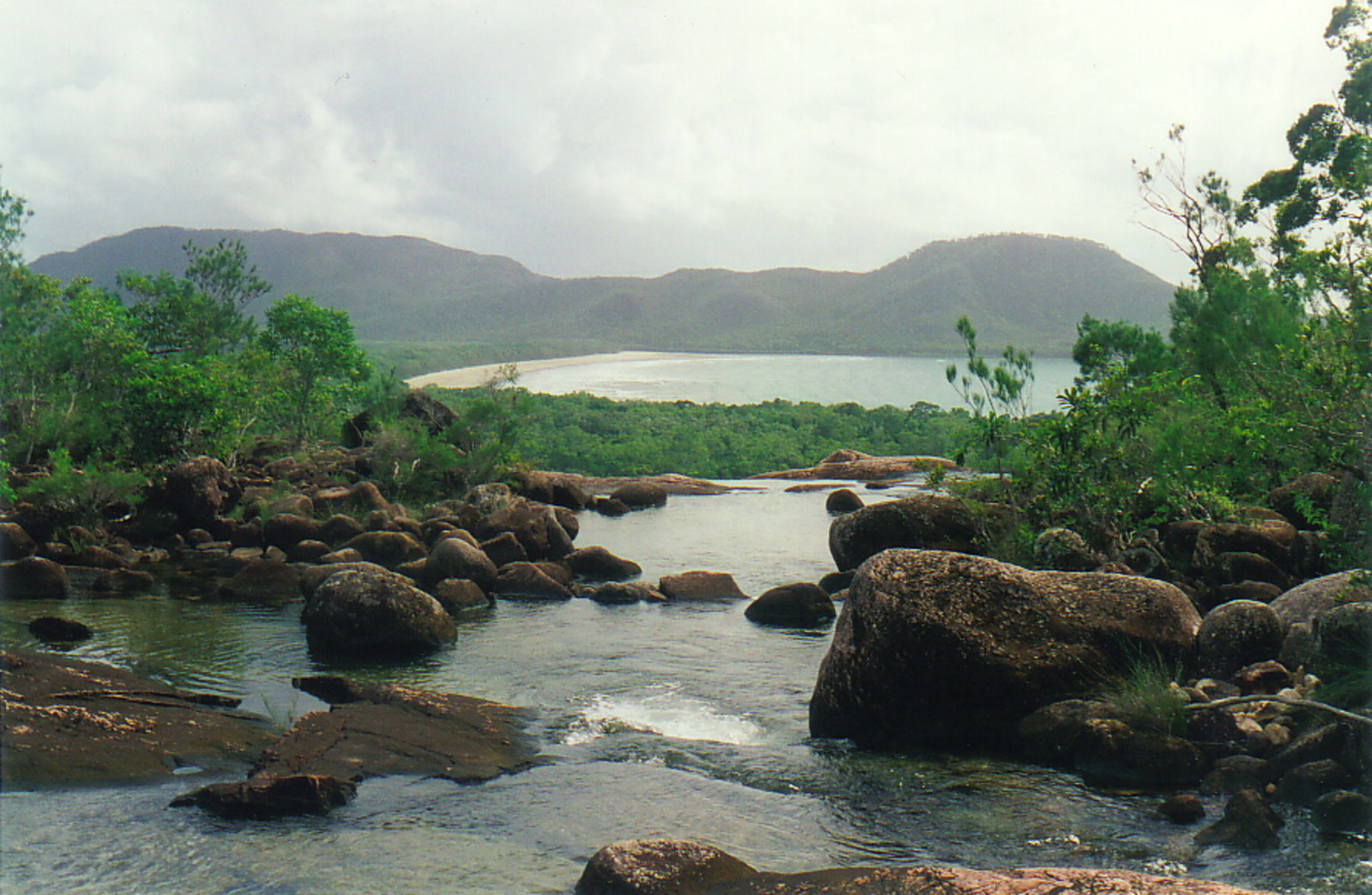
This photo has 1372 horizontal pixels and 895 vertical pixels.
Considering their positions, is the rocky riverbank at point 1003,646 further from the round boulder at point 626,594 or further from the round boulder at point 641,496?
the round boulder at point 641,496

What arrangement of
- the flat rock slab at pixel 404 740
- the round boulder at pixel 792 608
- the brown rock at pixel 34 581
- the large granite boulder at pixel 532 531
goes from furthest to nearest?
the large granite boulder at pixel 532 531 → the brown rock at pixel 34 581 → the round boulder at pixel 792 608 → the flat rock slab at pixel 404 740

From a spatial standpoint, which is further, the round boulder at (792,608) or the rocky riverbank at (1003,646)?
the round boulder at (792,608)

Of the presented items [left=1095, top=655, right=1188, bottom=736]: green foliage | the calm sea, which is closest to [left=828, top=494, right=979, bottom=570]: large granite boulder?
[left=1095, top=655, right=1188, bottom=736]: green foliage

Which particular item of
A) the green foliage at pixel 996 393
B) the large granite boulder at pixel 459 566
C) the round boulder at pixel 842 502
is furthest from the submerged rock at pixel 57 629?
the round boulder at pixel 842 502

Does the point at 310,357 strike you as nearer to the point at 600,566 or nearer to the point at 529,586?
the point at 600,566

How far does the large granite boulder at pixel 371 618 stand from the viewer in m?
14.8

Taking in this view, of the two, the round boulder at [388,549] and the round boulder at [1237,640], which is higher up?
the round boulder at [1237,640]

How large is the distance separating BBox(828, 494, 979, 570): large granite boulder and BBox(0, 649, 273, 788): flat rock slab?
11.9 meters

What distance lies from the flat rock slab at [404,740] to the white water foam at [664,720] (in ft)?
2.38

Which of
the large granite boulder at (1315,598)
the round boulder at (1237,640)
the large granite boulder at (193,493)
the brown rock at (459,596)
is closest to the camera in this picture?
the large granite boulder at (1315,598)

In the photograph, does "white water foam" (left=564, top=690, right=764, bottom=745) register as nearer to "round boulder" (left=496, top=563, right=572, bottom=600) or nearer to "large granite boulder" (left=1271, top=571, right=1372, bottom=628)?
"large granite boulder" (left=1271, top=571, right=1372, bottom=628)

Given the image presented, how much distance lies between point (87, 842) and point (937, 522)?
14.7 m

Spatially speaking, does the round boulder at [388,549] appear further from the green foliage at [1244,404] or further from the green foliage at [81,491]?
the green foliage at [1244,404]

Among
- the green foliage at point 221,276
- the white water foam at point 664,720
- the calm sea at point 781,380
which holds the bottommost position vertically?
the white water foam at point 664,720
